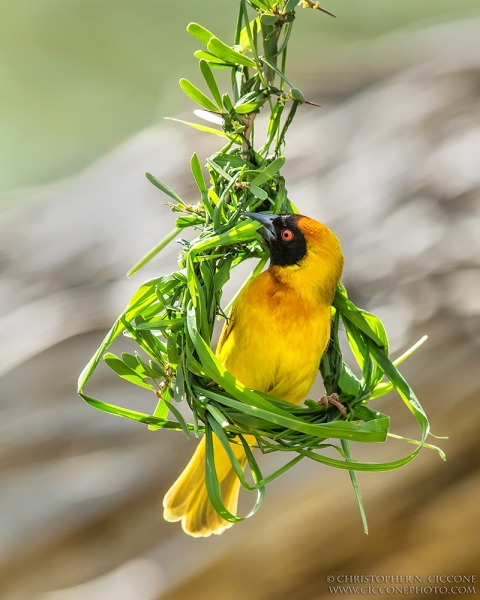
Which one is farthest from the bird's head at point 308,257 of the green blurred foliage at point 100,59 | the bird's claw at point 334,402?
the green blurred foliage at point 100,59

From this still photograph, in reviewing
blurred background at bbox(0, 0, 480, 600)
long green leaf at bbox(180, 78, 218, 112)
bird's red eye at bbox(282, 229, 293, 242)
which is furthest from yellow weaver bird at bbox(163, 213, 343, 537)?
blurred background at bbox(0, 0, 480, 600)

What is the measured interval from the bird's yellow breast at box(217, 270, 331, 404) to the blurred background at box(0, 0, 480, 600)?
1266 mm

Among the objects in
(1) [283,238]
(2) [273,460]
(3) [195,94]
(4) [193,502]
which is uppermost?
(3) [195,94]

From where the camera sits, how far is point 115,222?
108 inches

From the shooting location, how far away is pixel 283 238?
123cm

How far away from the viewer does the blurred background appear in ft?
8.51

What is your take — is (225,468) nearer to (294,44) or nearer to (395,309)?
(395,309)

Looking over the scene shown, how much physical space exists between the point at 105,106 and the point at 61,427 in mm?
1537

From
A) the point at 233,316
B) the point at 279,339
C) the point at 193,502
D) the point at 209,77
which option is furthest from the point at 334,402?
the point at 209,77

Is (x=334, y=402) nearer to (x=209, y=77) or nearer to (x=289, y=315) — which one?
(x=289, y=315)

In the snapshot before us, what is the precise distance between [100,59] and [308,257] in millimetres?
2431

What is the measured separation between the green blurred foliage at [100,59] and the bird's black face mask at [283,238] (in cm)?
210

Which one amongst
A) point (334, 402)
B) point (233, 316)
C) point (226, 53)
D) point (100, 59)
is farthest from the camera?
point (100, 59)

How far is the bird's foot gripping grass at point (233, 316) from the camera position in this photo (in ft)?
3.52
